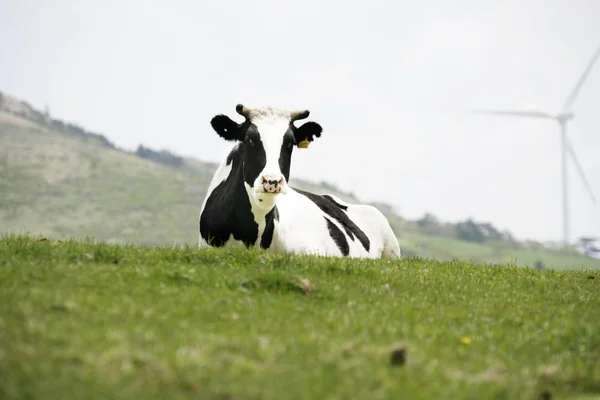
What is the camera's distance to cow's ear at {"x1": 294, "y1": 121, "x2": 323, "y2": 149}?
1469 cm

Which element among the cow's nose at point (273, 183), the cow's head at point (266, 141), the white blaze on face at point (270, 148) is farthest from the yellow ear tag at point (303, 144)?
the cow's nose at point (273, 183)

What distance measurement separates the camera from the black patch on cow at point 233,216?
1407cm

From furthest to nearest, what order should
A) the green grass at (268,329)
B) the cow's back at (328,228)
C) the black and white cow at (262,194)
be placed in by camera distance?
the cow's back at (328,228) < the black and white cow at (262,194) < the green grass at (268,329)

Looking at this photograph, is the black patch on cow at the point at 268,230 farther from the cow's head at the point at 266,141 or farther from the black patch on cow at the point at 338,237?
the black patch on cow at the point at 338,237

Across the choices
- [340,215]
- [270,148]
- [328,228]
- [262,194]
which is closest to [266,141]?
[270,148]

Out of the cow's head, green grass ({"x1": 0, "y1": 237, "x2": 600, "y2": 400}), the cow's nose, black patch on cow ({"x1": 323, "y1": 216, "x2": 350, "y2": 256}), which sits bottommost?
green grass ({"x1": 0, "y1": 237, "x2": 600, "y2": 400})

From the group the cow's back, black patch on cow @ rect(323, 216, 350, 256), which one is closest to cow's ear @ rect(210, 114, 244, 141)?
the cow's back

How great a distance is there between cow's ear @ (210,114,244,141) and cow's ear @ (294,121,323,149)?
1.00m

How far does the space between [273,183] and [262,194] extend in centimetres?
60

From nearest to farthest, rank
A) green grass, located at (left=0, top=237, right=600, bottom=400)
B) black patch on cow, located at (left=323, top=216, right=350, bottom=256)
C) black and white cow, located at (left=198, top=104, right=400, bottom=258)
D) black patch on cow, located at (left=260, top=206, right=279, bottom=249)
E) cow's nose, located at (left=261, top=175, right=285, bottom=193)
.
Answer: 1. green grass, located at (left=0, top=237, right=600, bottom=400)
2. cow's nose, located at (left=261, top=175, right=285, bottom=193)
3. black and white cow, located at (left=198, top=104, right=400, bottom=258)
4. black patch on cow, located at (left=260, top=206, right=279, bottom=249)
5. black patch on cow, located at (left=323, top=216, right=350, bottom=256)

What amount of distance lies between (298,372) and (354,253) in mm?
11130

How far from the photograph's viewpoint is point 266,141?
13.6 meters

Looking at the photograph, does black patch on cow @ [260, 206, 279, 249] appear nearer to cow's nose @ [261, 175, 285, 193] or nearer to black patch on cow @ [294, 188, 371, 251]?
cow's nose @ [261, 175, 285, 193]

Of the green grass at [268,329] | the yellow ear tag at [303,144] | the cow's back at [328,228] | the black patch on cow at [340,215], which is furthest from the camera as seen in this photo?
the black patch on cow at [340,215]
